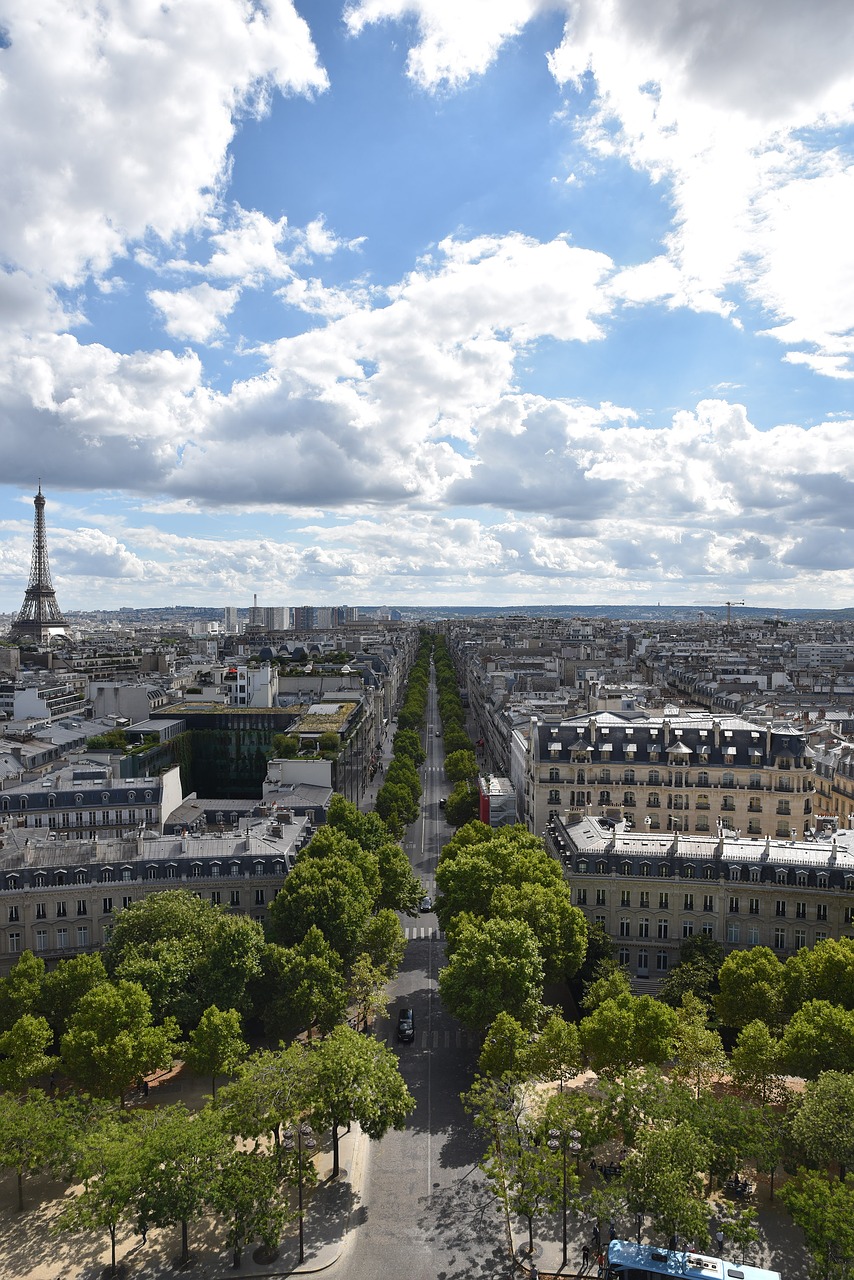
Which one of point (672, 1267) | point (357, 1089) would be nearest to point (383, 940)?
point (357, 1089)

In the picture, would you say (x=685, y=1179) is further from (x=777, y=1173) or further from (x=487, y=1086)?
(x=487, y=1086)

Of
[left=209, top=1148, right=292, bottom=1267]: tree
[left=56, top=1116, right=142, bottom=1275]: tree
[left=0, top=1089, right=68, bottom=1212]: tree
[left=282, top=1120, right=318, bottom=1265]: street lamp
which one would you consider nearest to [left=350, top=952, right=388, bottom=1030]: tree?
[left=282, top=1120, right=318, bottom=1265]: street lamp

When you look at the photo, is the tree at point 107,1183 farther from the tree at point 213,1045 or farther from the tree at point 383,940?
the tree at point 383,940

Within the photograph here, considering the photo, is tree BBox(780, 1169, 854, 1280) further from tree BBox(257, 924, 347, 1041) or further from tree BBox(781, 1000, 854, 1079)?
tree BBox(257, 924, 347, 1041)

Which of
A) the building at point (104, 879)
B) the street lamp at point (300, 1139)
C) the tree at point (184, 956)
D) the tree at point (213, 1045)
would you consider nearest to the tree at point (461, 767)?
the building at point (104, 879)

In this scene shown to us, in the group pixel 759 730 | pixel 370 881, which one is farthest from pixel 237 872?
pixel 759 730

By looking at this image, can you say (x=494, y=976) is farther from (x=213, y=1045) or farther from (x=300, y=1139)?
(x=213, y=1045)
